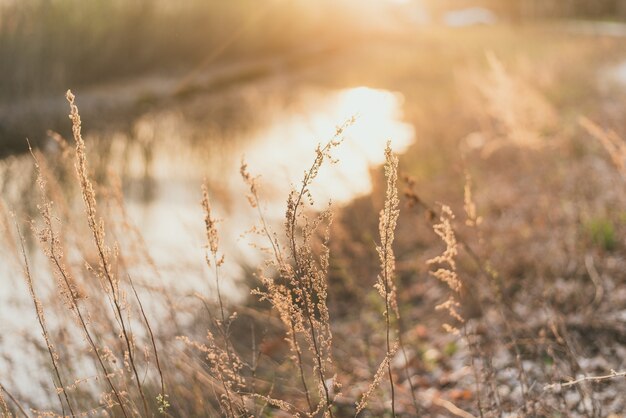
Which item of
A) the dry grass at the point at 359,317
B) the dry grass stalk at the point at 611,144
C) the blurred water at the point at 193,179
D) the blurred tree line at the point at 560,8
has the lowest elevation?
the dry grass at the point at 359,317

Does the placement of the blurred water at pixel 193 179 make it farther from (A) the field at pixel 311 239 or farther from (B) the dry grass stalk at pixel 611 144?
(B) the dry grass stalk at pixel 611 144

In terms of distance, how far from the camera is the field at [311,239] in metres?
2.27

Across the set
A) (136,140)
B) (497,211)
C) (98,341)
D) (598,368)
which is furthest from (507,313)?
(136,140)

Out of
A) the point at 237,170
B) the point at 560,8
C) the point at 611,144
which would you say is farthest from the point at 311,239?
the point at 560,8

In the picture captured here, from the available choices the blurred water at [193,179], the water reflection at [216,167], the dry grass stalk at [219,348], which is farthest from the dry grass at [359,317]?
the water reflection at [216,167]

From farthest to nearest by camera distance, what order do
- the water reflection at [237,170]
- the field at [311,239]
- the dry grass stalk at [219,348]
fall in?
the water reflection at [237,170], the field at [311,239], the dry grass stalk at [219,348]

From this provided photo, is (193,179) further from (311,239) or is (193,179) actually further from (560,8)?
(560,8)

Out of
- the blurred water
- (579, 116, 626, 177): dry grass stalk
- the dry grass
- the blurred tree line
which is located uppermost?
the blurred tree line

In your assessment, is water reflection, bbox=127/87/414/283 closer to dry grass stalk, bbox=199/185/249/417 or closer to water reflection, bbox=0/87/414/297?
water reflection, bbox=0/87/414/297

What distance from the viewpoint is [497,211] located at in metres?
6.47

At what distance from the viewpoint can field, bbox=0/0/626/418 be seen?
2.27 metres

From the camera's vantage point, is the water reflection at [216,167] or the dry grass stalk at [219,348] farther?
the water reflection at [216,167]

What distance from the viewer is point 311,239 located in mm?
3760

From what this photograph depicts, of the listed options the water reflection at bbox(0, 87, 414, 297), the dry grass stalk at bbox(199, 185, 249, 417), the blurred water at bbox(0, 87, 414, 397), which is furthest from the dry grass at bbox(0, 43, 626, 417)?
the water reflection at bbox(0, 87, 414, 297)
